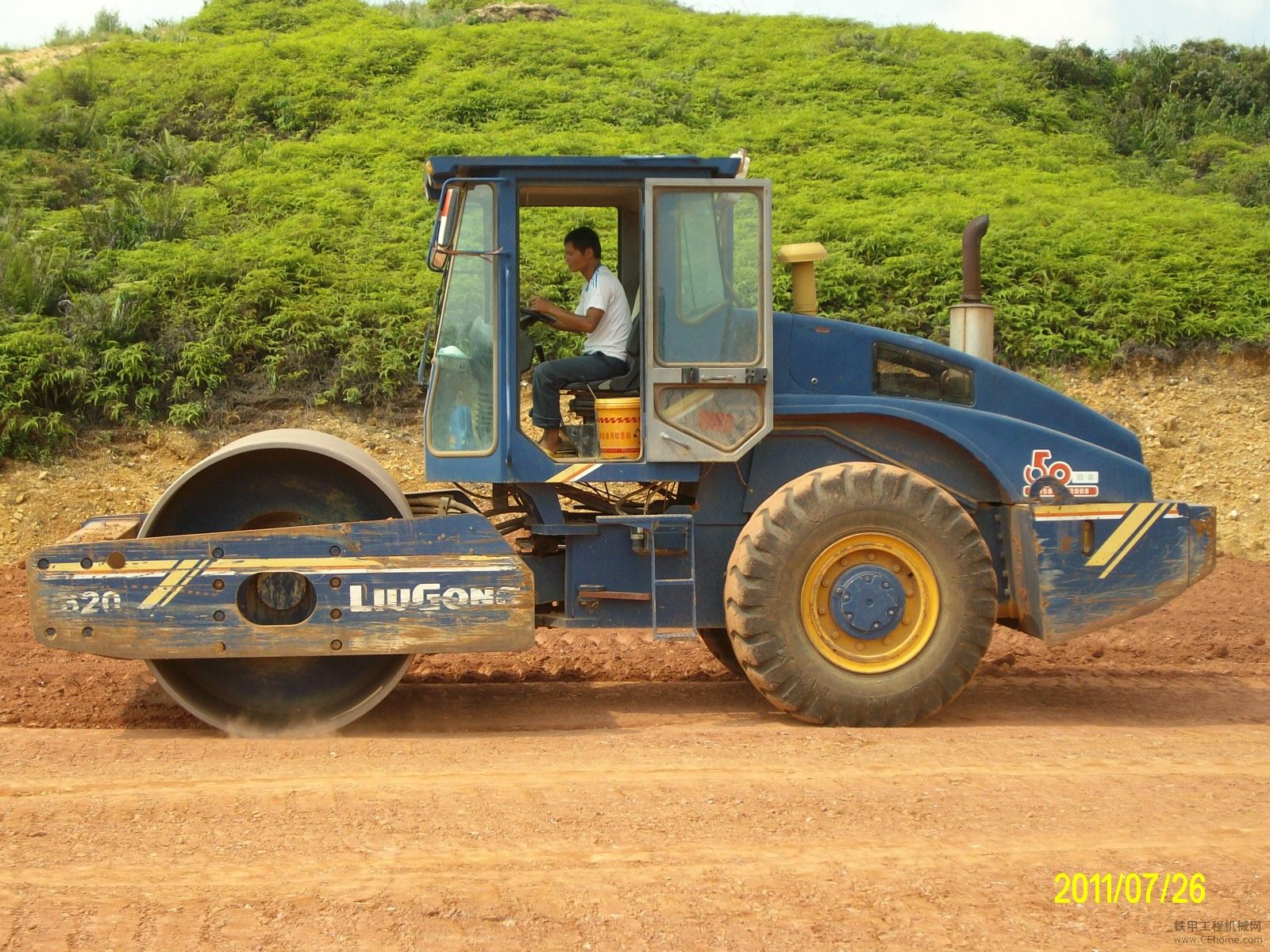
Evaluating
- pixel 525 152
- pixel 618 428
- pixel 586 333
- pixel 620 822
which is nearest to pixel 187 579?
pixel 618 428

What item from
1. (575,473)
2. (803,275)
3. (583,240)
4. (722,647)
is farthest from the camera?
(722,647)

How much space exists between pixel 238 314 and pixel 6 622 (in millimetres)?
4929

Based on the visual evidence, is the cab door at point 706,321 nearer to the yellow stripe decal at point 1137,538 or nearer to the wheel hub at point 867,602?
the wheel hub at point 867,602

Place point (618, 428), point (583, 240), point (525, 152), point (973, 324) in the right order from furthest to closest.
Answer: point (525, 152)
point (973, 324)
point (583, 240)
point (618, 428)

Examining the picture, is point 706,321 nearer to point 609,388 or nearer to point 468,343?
point 609,388

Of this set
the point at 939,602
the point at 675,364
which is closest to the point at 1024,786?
the point at 939,602

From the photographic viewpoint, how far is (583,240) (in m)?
6.57

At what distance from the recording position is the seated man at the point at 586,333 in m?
6.34

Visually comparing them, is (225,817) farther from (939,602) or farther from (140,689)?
(939,602)

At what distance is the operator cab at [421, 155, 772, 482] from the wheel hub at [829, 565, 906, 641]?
0.86 meters

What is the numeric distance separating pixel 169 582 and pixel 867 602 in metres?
3.37

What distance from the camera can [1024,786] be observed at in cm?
523

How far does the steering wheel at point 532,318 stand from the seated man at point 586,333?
2cm

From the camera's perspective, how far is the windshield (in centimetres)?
616
